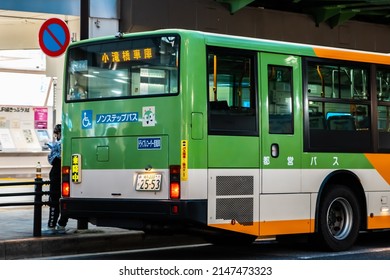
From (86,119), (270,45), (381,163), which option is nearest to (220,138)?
(270,45)

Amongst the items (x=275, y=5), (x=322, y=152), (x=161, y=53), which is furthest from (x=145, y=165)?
(x=275, y=5)

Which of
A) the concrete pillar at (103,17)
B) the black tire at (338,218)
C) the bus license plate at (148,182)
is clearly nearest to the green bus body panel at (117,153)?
the bus license plate at (148,182)

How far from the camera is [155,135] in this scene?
386 inches

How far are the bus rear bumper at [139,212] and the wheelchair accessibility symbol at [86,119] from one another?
100 cm

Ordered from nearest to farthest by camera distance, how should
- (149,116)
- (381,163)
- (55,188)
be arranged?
(149,116), (381,163), (55,188)

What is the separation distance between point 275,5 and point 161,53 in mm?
10262

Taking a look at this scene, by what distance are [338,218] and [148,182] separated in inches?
129

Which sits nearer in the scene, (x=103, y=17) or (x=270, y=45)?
(x=270, y=45)

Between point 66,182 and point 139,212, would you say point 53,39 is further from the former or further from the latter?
point 139,212

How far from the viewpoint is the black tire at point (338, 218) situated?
438 inches

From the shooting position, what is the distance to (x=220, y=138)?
984 centimetres

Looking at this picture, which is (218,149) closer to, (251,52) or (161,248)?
(251,52)

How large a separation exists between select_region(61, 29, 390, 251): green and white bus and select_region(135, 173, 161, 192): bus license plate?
0.05ft

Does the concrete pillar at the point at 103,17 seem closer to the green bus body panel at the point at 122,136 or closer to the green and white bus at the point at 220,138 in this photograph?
the green and white bus at the point at 220,138
